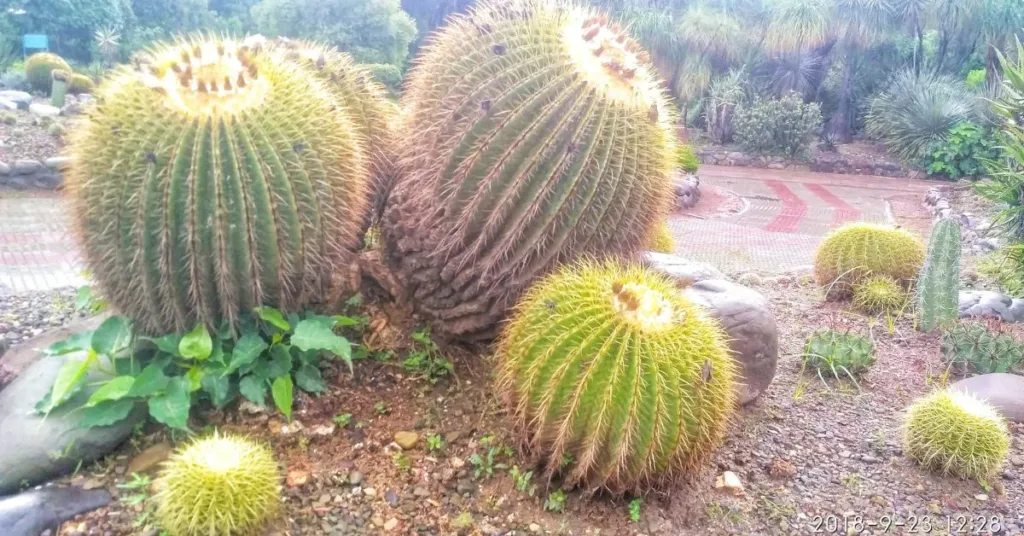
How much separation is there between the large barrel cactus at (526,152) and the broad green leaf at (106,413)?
1.25 m

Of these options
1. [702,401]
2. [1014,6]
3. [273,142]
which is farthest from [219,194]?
[1014,6]

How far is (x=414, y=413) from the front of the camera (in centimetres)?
303

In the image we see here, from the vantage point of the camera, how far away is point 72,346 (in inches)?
109

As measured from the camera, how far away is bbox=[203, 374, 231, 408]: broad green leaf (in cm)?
274

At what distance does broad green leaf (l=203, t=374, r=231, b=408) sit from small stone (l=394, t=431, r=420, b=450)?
666mm

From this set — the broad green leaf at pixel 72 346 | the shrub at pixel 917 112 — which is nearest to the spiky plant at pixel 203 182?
the broad green leaf at pixel 72 346

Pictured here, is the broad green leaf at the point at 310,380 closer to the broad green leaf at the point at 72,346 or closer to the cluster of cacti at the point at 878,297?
the broad green leaf at the point at 72,346

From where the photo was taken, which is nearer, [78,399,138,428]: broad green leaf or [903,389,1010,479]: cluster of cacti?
[78,399,138,428]: broad green leaf

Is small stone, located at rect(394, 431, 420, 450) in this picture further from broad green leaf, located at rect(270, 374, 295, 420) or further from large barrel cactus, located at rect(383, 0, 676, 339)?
large barrel cactus, located at rect(383, 0, 676, 339)

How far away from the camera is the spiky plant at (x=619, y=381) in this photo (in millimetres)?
2375

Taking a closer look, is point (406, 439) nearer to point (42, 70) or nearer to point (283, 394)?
point (283, 394)

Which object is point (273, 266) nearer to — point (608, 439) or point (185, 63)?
point (185, 63)

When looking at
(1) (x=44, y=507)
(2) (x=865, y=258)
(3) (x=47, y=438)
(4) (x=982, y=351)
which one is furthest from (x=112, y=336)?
(2) (x=865, y=258)

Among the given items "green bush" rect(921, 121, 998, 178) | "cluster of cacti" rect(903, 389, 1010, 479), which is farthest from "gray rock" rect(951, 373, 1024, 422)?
"green bush" rect(921, 121, 998, 178)
